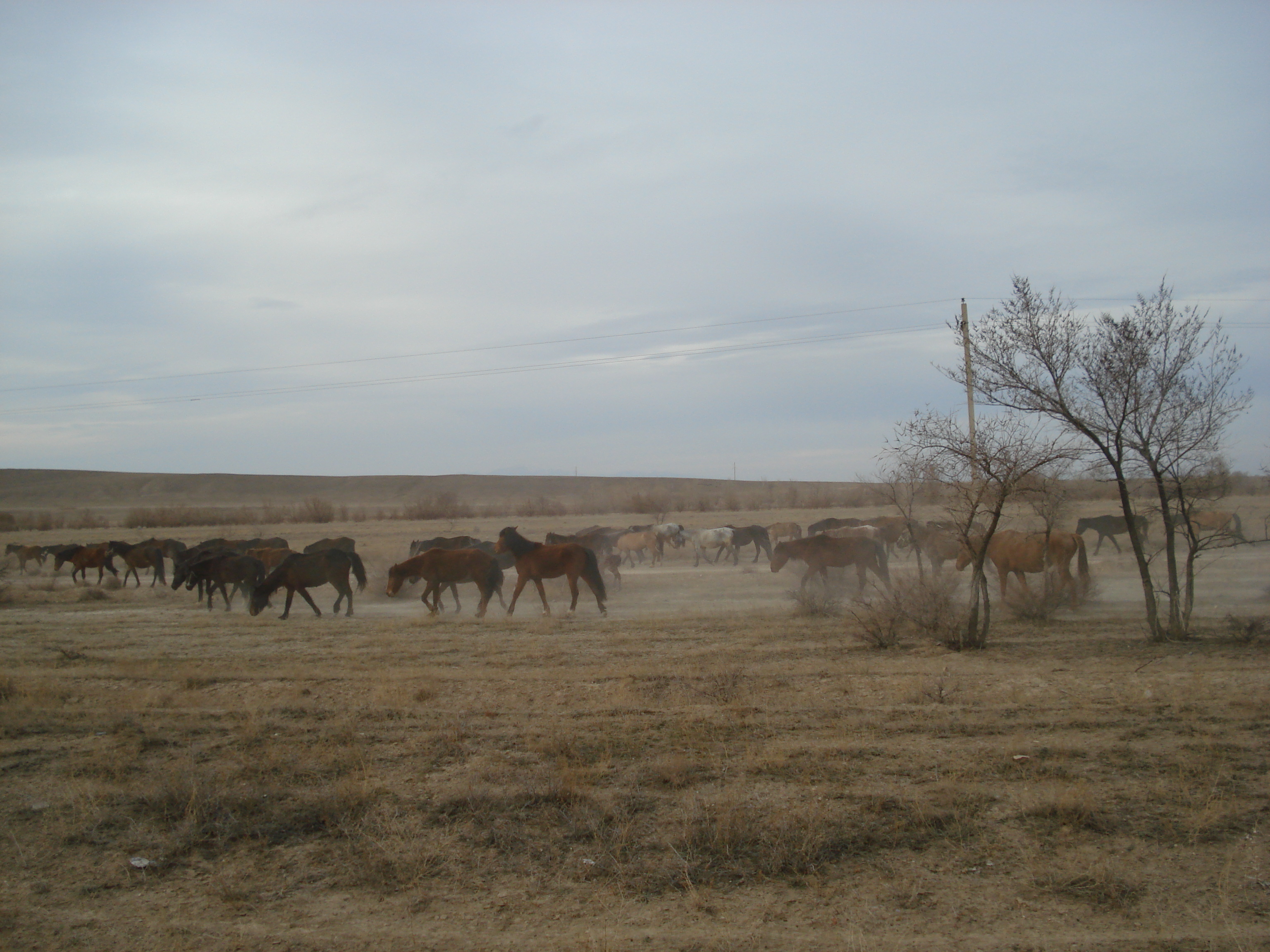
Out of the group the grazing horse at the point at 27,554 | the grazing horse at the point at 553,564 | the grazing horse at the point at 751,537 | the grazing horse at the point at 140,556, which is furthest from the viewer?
the grazing horse at the point at 27,554

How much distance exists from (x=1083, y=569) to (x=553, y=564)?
10348 millimetres

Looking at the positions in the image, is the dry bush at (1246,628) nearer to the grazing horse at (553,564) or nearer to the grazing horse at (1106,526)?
the grazing horse at (553,564)

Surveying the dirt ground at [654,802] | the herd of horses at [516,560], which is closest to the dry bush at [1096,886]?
the dirt ground at [654,802]

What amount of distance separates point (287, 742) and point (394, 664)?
13.0 feet

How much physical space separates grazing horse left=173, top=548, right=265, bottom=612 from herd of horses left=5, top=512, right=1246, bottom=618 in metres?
0.03

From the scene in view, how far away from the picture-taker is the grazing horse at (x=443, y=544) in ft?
74.8

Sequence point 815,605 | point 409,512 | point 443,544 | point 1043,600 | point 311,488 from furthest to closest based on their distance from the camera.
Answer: point 311,488, point 409,512, point 443,544, point 815,605, point 1043,600

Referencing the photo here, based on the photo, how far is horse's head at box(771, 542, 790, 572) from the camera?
19578 millimetres

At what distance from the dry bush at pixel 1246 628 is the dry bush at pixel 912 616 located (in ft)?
11.7

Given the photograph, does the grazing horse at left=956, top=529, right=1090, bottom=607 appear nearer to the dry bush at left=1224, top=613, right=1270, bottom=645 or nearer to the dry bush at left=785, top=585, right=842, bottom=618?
the dry bush at left=785, top=585, right=842, bottom=618

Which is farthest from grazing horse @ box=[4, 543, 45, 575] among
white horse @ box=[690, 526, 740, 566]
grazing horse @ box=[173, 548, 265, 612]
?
white horse @ box=[690, 526, 740, 566]

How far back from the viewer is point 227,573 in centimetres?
1930

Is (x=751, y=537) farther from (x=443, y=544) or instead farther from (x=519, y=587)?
(x=519, y=587)

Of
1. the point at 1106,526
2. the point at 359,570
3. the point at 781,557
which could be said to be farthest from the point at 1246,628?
the point at 359,570
